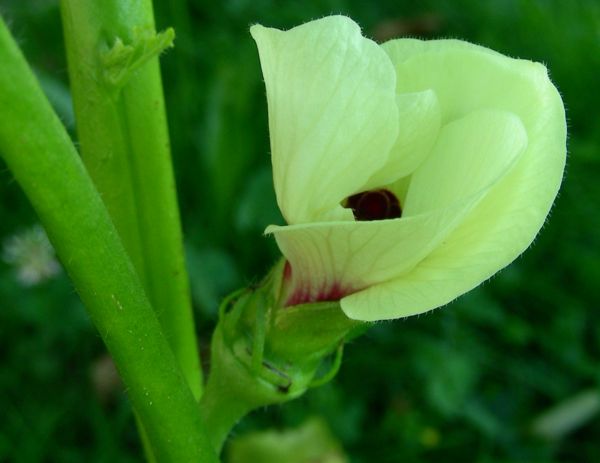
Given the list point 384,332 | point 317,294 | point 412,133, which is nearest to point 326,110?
point 412,133

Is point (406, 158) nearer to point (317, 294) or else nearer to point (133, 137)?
point (317, 294)

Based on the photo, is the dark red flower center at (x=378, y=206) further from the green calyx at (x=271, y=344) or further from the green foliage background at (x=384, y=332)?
the green foliage background at (x=384, y=332)

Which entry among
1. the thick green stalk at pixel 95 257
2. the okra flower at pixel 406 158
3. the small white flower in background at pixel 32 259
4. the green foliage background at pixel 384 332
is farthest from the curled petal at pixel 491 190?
the small white flower in background at pixel 32 259

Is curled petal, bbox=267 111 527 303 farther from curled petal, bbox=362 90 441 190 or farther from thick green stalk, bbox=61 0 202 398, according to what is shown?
thick green stalk, bbox=61 0 202 398

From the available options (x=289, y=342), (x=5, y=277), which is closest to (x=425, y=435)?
(x=5, y=277)

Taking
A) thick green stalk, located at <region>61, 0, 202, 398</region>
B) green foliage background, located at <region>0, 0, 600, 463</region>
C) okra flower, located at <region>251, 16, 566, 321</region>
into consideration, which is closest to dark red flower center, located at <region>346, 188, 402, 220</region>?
okra flower, located at <region>251, 16, 566, 321</region>

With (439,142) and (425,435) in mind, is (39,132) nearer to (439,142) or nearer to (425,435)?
(439,142)
